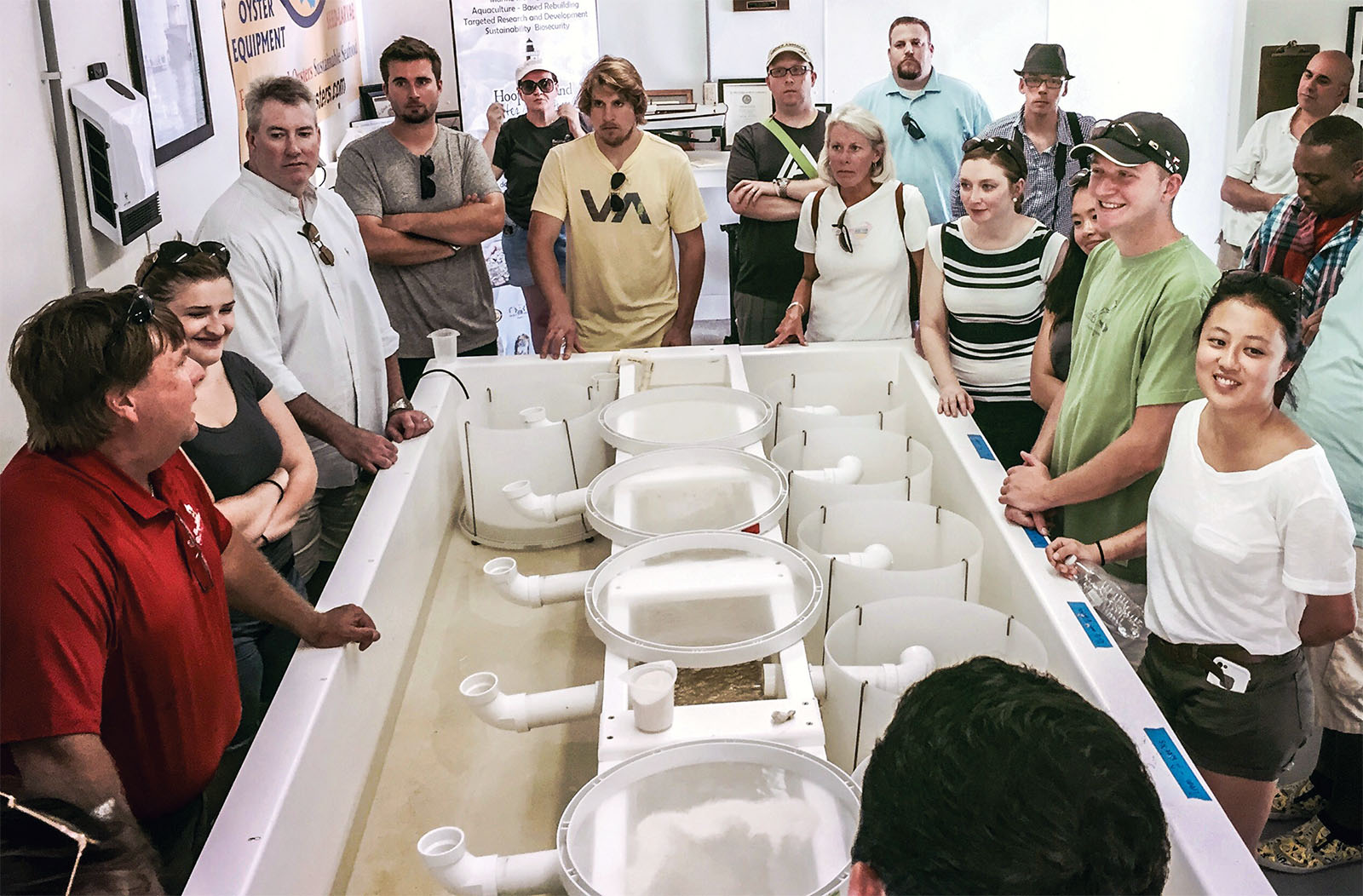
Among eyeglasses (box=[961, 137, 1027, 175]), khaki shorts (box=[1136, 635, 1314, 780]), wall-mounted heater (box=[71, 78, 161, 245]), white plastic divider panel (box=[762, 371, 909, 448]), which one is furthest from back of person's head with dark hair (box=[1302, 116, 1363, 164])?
wall-mounted heater (box=[71, 78, 161, 245])

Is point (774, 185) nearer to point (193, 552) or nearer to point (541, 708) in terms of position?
Result: point (541, 708)

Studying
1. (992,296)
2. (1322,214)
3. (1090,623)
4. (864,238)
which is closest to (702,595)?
(1090,623)

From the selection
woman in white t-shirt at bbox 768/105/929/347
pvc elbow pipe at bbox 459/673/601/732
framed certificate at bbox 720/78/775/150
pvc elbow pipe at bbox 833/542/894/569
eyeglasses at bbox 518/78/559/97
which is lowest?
pvc elbow pipe at bbox 459/673/601/732

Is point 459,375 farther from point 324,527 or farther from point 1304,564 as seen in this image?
point 1304,564

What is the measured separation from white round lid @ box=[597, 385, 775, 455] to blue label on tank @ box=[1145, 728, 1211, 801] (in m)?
0.96

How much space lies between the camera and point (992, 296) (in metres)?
2.37

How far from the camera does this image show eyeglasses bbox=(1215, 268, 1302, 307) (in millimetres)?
1489

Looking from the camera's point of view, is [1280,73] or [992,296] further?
[1280,73]

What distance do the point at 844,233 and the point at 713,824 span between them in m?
1.88

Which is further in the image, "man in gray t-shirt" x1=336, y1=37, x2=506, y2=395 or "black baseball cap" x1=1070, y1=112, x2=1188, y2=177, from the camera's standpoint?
"man in gray t-shirt" x1=336, y1=37, x2=506, y2=395

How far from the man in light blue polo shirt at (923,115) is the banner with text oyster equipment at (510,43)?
1.78 m

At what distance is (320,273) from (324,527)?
54 cm

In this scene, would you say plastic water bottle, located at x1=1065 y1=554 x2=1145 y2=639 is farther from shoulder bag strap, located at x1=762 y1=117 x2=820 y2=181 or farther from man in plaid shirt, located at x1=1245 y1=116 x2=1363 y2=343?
shoulder bag strap, located at x1=762 y1=117 x2=820 y2=181

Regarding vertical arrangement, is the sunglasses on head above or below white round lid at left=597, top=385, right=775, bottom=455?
above
